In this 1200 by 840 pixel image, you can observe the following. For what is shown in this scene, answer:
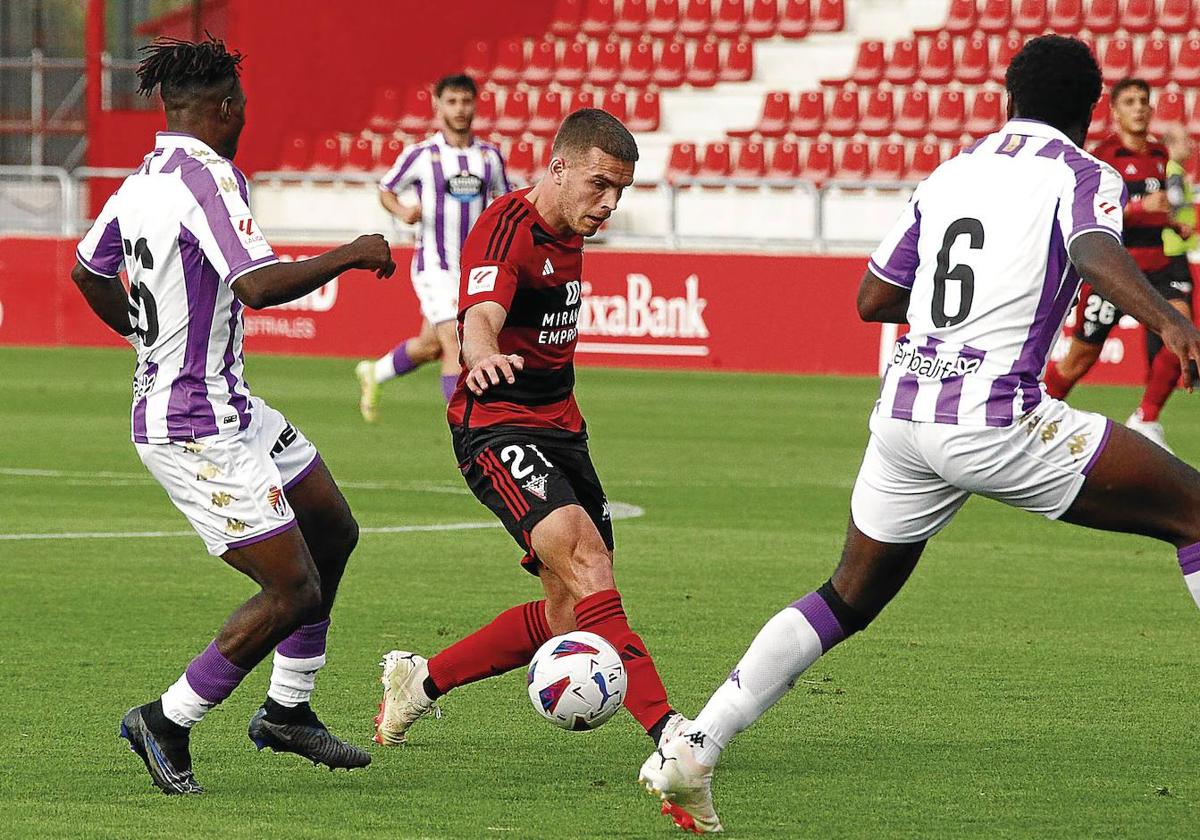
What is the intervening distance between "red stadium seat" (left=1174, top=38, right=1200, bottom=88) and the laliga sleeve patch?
65.0 ft

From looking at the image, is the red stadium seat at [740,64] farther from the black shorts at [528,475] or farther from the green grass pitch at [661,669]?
the black shorts at [528,475]

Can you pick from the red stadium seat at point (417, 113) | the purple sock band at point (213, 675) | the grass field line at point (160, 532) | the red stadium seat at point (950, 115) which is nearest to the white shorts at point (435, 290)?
the grass field line at point (160, 532)

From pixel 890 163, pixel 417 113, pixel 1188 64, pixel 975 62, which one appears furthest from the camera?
pixel 417 113

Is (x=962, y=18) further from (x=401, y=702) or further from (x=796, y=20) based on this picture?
(x=401, y=702)

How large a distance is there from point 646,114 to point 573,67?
204 centimetres

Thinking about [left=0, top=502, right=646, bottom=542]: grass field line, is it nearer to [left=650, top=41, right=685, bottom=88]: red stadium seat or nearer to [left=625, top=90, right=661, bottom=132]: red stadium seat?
[left=625, top=90, right=661, bottom=132]: red stadium seat

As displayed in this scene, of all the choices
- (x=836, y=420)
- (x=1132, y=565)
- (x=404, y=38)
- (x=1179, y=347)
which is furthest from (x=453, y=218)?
(x=404, y=38)

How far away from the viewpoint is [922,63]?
1011 inches

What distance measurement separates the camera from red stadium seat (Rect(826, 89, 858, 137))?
82.3ft

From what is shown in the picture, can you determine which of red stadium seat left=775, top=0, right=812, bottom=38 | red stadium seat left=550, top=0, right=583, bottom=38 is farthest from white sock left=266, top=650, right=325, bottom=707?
red stadium seat left=550, top=0, right=583, bottom=38

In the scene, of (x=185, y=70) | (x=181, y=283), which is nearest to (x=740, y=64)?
(x=185, y=70)

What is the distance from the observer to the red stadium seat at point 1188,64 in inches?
939

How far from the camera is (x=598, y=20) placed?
2880 cm

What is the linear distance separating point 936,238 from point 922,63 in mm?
21199
